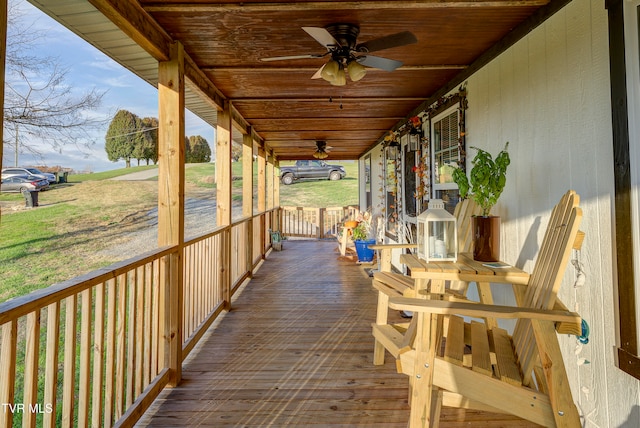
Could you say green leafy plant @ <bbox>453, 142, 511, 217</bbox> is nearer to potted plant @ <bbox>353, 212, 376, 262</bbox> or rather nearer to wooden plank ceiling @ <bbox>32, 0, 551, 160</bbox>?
wooden plank ceiling @ <bbox>32, 0, 551, 160</bbox>

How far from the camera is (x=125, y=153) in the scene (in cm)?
1196

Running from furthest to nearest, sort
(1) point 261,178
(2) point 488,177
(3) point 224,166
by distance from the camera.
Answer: (1) point 261,178 → (3) point 224,166 → (2) point 488,177

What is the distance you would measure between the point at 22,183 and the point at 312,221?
6.80 metres

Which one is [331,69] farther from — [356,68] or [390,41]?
[390,41]

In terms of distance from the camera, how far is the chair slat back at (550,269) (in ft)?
5.32

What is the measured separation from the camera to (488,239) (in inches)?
88.3

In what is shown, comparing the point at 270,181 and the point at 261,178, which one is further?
the point at 270,181

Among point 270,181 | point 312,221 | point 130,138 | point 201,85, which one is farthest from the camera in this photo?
point 130,138

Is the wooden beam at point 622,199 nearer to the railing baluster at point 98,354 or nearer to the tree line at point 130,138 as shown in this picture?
the railing baluster at point 98,354

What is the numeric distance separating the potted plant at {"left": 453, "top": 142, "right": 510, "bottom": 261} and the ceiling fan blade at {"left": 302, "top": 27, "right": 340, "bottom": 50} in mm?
1146

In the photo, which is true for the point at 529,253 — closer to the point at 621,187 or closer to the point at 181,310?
the point at 621,187

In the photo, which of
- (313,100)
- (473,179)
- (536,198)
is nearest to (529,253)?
(536,198)

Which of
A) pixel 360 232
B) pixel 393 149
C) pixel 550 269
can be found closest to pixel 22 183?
pixel 360 232

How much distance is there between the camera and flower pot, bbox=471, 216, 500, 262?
2230mm
